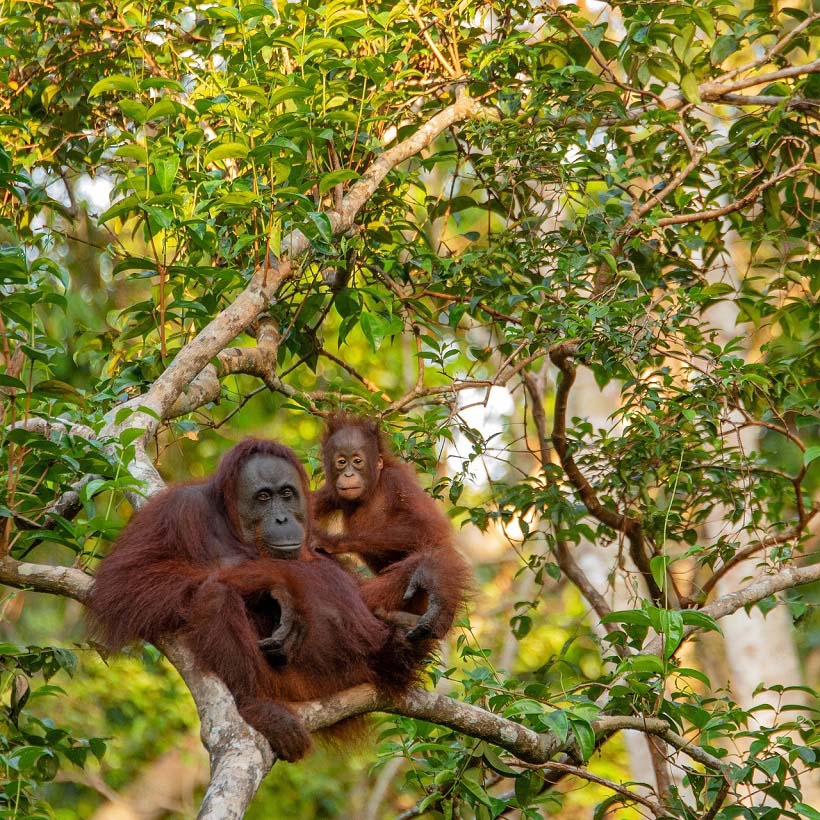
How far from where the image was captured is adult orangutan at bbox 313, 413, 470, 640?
3.89m

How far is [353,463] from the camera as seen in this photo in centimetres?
462

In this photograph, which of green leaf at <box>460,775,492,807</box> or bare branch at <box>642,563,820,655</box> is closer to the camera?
green leaf at <box>460,775,492,807</box>

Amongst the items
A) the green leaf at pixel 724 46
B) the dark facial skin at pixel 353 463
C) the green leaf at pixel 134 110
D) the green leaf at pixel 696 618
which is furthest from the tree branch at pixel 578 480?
the green leaf at pixel 134 110

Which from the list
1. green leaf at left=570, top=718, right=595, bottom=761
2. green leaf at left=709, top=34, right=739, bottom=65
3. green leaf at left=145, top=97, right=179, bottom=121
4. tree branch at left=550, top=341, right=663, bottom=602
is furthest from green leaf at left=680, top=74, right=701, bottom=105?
green leaf at left=570, top=718, right=595, bottom=761

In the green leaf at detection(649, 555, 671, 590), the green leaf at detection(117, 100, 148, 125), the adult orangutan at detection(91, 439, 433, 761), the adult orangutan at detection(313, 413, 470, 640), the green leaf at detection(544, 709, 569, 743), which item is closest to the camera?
the green leaf at detection(544, 709, 569, 743)

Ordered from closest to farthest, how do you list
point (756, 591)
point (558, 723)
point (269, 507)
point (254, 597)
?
1. point (558, 723)
2. point (254, 597)
3. point (269, 507)
4. point (756, 591)

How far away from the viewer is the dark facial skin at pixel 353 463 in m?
4.62

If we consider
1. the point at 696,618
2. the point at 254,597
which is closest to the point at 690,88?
the point at 696,618

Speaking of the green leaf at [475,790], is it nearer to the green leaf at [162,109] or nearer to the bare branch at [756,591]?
the bare branch at [756,591]

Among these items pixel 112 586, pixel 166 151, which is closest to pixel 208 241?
pixel 166 151

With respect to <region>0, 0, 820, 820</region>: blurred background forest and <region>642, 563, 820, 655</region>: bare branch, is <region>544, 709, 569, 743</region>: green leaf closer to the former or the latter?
<region>0, 0, 820, 820</region>: blurred background forest

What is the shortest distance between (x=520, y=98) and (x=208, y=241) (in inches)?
63.0

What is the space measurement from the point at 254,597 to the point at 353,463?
49.6 inches

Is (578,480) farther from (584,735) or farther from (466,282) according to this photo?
(584,735)
